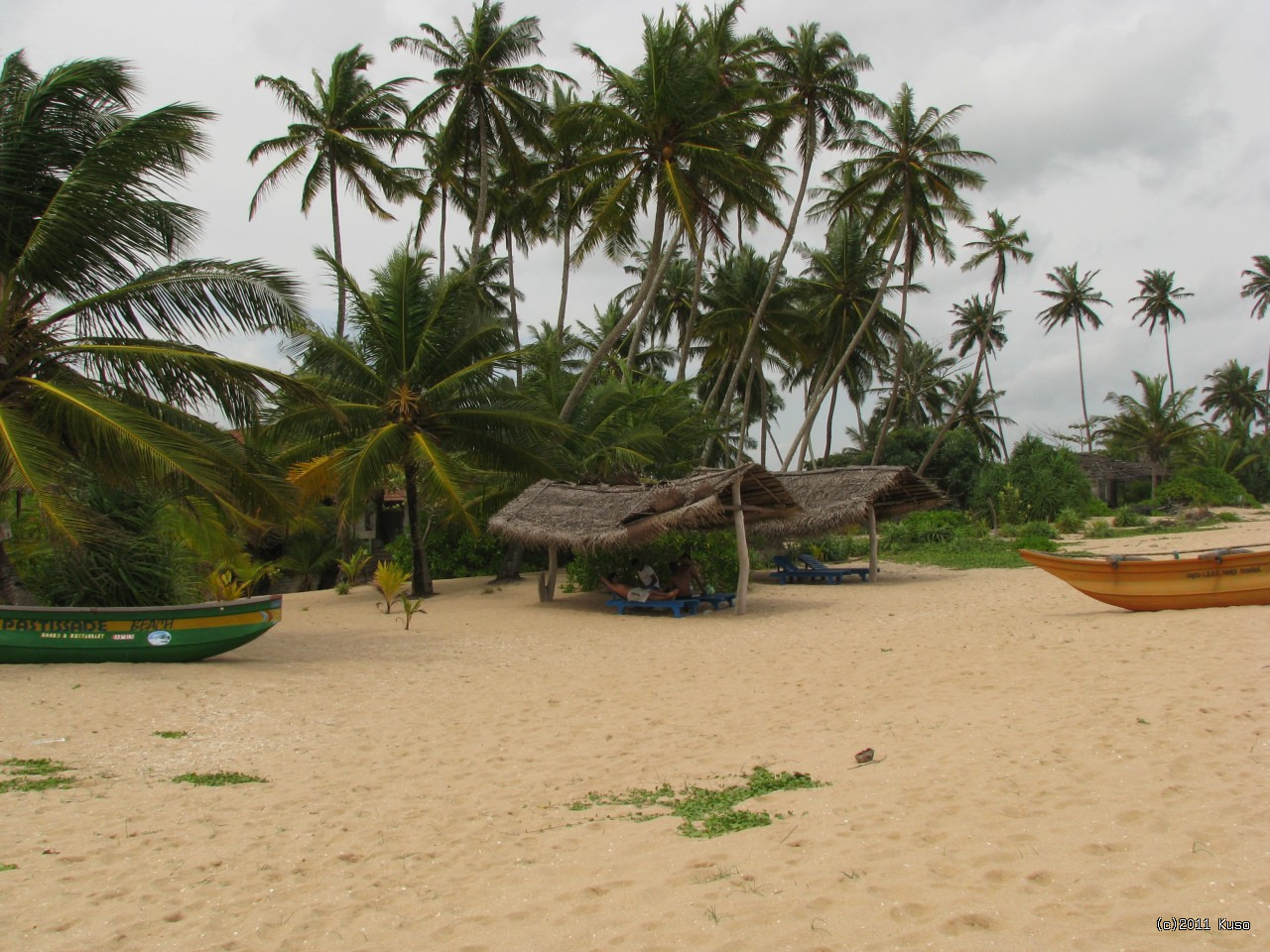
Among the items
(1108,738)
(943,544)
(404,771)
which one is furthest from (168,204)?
(943,544)

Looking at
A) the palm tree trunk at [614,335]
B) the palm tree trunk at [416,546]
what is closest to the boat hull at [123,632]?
the palm tree trunk at [416,546]


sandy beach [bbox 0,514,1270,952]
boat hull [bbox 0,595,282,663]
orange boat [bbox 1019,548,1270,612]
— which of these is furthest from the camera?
orange boat [bbox 1019,548,1270,612]

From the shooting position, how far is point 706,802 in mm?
4848

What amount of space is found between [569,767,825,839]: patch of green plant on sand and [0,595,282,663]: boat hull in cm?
554

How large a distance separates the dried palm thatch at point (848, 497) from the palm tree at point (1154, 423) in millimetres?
20460

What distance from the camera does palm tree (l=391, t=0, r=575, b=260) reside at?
22.5 m

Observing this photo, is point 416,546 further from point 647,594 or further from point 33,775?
point 33,775

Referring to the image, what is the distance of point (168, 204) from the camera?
383 inches

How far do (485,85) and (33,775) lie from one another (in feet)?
68.1

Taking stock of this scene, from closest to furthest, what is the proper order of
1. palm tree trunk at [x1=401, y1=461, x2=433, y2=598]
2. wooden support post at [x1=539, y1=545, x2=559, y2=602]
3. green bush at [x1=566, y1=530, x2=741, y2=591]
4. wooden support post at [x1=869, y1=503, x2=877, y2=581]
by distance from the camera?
wooden support post at [x1=539, y1=545, x2=559, y2=602] → green bush at [x1=566, y1=530, x2=741, y2=591] → palm tree trunk at [x1=401, y1=461, x2=433, y2=598] → wooden support post at [x1=869, y1=503, x2=877, y2=581]

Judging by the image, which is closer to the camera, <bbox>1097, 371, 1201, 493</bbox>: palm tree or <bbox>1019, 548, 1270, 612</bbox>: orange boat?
<bbox>1019, 548, 1270, 612</bbox>: orange boat

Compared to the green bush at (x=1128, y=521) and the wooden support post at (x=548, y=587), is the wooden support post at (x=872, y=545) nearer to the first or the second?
the wooden support post at (x=548, y=587)

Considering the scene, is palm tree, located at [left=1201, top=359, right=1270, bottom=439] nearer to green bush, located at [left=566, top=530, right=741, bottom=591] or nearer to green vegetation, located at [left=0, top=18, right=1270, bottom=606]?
green vegetation, located at [left=0, top=18, right=1270, bottom=606]

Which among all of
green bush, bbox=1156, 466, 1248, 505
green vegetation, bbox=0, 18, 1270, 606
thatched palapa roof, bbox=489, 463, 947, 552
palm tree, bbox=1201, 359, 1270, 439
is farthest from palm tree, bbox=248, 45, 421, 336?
palm tree, bbox=1201, 359, 1270, 439
